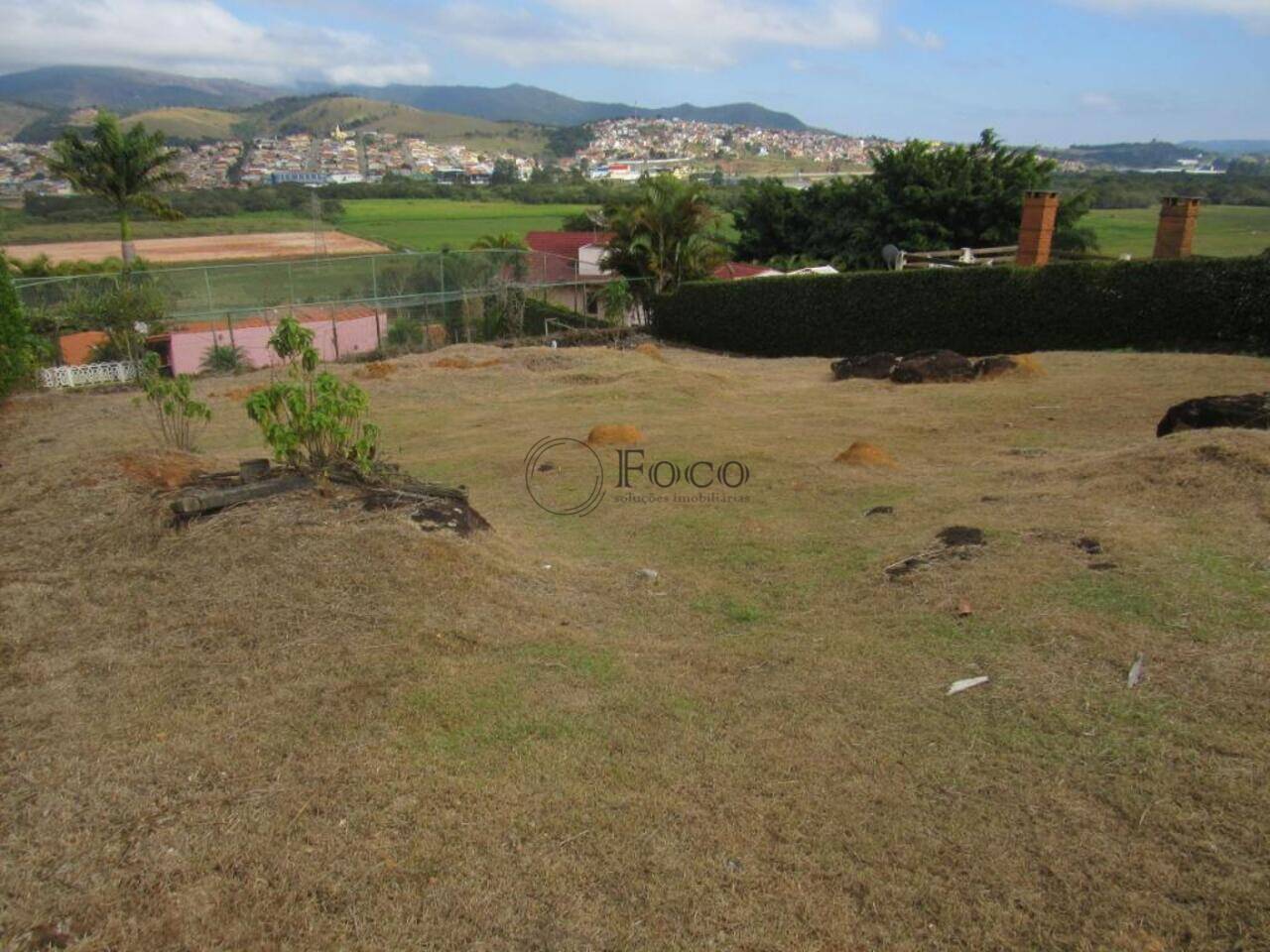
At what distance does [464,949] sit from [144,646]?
Answer: 2.70 meters

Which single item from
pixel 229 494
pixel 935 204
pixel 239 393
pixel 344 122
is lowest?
pixel 239 393

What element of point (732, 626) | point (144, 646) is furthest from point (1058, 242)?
point (144, 646)

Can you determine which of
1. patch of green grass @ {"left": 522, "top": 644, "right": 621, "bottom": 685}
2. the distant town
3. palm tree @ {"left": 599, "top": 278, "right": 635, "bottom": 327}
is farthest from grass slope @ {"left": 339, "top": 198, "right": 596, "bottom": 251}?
patch of green grass @ {"left": 522, "top": 644, "right": 621, "bottom": 685}

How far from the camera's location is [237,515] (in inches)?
211

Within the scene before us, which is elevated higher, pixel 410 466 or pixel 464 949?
pixel 464 949

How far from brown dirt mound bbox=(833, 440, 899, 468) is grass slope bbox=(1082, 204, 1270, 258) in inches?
842

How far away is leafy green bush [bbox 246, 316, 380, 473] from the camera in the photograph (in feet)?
18.2

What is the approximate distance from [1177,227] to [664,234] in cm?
1434

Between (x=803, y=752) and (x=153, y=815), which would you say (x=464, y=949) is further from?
(x=803, y=752)

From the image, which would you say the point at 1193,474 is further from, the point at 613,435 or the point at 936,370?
the point at 936,370

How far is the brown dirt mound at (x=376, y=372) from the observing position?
16269 mm

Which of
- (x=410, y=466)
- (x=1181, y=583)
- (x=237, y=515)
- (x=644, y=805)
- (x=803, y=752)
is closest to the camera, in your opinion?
(x=644, y=805)

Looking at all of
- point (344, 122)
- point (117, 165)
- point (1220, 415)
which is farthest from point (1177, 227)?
point (344, 122)

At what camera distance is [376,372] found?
1644 cm
